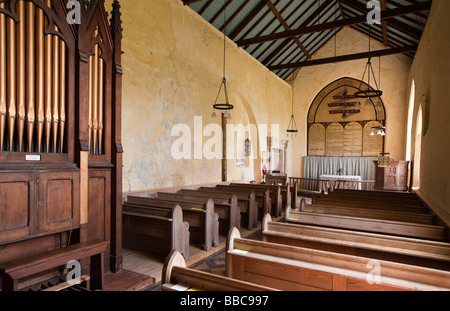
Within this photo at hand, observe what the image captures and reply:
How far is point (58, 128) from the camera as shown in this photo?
112 inches

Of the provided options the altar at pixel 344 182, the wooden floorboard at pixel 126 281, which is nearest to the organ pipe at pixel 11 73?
the wooden floorboard at pixel 126 281

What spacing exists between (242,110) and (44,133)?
8089mm

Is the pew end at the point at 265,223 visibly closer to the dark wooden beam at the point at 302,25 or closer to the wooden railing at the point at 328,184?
the wooden railing at the point at 328,184

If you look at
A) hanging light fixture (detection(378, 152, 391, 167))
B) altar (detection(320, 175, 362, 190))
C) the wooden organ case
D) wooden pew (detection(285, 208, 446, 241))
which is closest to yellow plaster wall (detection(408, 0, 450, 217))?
wooden pew (detection(285, 208, 446, 241))

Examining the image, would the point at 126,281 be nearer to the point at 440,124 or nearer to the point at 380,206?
the point at 380,206

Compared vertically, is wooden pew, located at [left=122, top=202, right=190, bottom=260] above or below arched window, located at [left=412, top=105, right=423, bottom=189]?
below

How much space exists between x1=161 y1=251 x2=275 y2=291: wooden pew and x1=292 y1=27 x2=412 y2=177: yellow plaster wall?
12131 millimetres

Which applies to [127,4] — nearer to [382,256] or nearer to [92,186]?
[92,186]

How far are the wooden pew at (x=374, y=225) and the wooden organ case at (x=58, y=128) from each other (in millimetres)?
2345

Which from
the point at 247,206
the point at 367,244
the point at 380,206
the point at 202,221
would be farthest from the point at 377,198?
the point at 202,221

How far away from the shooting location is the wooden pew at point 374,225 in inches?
125

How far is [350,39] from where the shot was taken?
1242 cm

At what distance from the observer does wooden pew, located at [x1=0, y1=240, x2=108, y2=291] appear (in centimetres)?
214

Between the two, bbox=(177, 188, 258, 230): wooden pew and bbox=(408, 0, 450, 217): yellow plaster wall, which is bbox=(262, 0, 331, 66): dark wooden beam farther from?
bbox=(177, 188, 258, 230): wooden pew
